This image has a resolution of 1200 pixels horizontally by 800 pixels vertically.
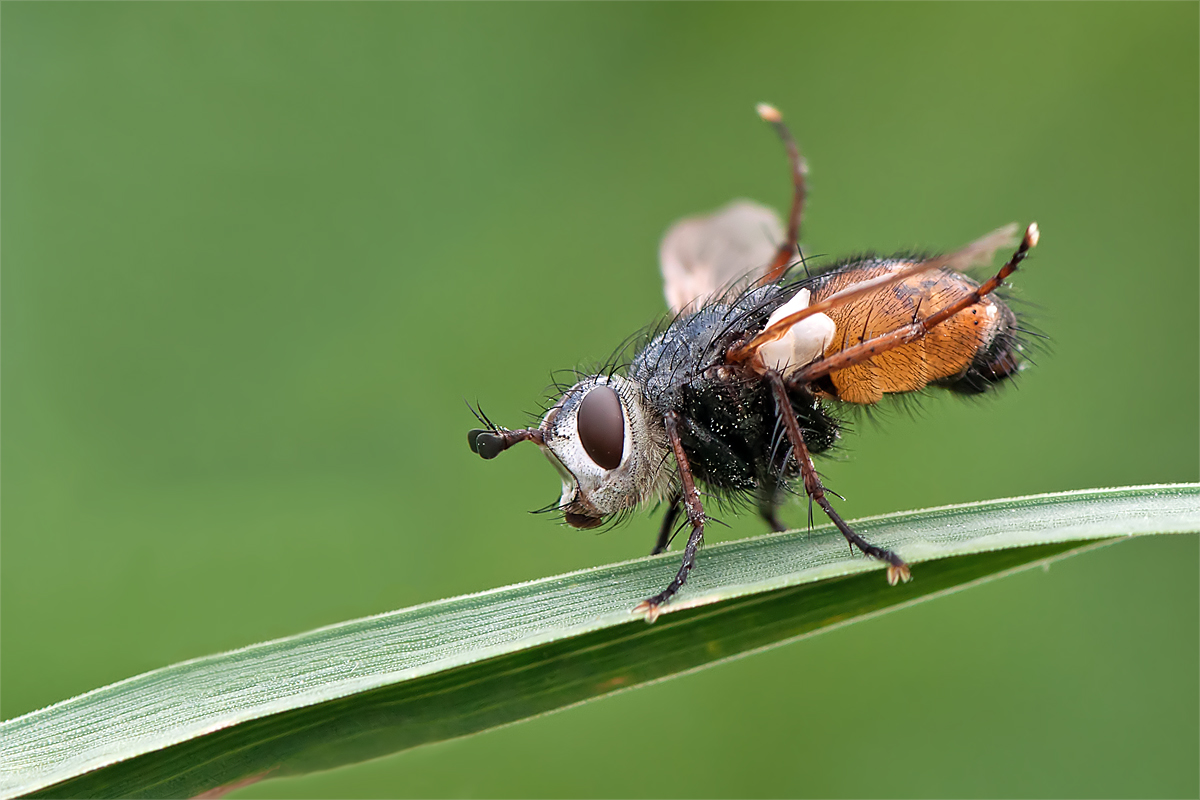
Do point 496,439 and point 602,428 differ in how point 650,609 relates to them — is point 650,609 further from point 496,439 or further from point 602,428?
point 496,439

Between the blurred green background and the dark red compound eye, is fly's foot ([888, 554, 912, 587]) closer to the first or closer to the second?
the dark red compound eye

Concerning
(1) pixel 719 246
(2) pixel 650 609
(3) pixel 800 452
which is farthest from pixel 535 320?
(2) pixel 650 609

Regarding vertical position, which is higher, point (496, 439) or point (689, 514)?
point (496, 439)

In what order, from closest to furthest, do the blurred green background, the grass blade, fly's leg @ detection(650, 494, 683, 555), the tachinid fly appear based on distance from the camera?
the grass blade, the tachinid fly, fly's leg @ detection(650, 494, 683, 555), the blurred green background

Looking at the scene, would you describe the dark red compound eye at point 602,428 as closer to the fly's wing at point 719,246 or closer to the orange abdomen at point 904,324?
the orange abdomen at point 904,324

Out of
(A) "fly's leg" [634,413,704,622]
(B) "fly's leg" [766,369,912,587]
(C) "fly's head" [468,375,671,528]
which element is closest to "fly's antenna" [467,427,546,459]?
(C) "fly's head" [468,375,671,528]

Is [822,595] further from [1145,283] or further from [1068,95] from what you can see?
[1068,95]
